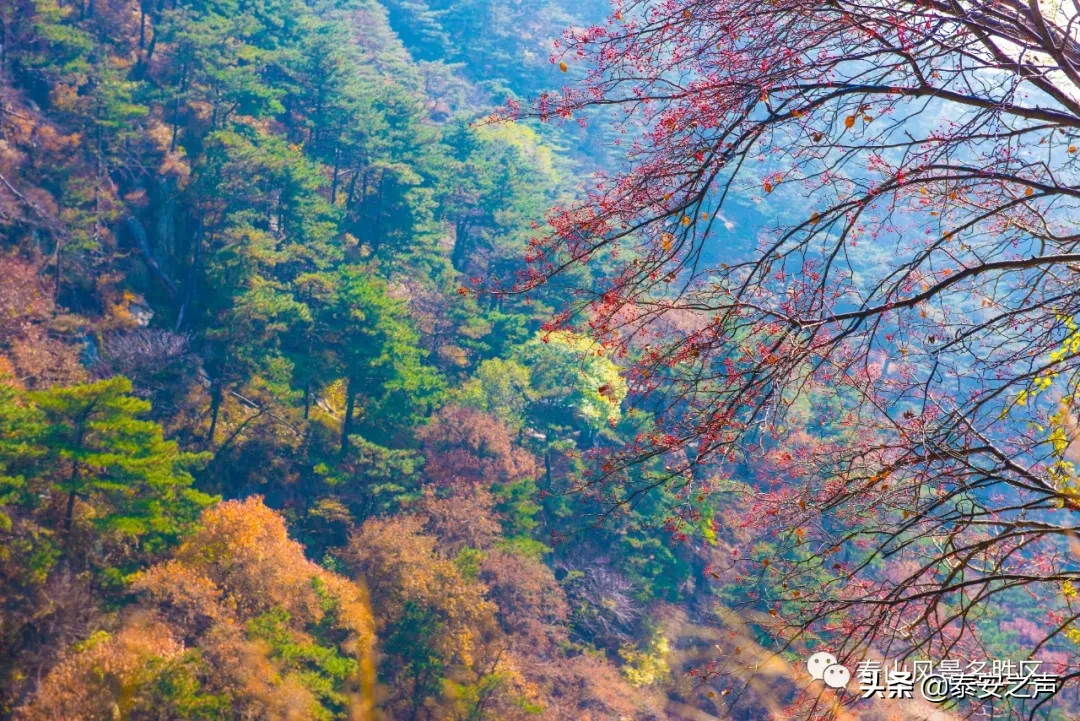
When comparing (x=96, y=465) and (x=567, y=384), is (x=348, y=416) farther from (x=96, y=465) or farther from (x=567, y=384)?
(x=96, y=465)

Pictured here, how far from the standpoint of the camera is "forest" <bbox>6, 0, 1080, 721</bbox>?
3.00 m

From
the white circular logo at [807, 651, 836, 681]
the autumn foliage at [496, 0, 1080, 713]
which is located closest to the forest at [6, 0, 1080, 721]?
the autumn foliage at [496, 0, 1080, 713]

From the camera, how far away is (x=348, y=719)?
14.8m

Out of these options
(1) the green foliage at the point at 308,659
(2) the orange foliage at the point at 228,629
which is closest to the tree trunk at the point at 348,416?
(2) the orange foliage at the point at 228,629

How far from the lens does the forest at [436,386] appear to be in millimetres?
2998

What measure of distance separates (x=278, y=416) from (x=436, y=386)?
4292 mm

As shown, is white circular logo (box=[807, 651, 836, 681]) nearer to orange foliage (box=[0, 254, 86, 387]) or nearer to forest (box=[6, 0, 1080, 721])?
forest (box=[6, 0, 1080, 721])

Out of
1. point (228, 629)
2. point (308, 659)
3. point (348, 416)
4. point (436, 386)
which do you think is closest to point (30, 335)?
point (348, 416)

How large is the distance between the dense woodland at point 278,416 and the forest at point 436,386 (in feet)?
0.31

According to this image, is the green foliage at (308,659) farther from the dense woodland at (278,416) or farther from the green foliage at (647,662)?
the green foliage at (647,662)

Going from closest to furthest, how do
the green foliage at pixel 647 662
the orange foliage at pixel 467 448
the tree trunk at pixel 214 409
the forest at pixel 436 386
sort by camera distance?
the forest at pixel 436 386 < the tree trunk at pixel 214 409 < the green foliage at pixel 647 662 < the orange foliage at pixel 467 448

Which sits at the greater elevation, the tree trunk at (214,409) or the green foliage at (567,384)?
the green foliage at (567,384)

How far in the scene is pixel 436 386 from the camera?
67.7ft

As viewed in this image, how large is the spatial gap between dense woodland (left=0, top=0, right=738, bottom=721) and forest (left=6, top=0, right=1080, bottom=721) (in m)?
0.09
